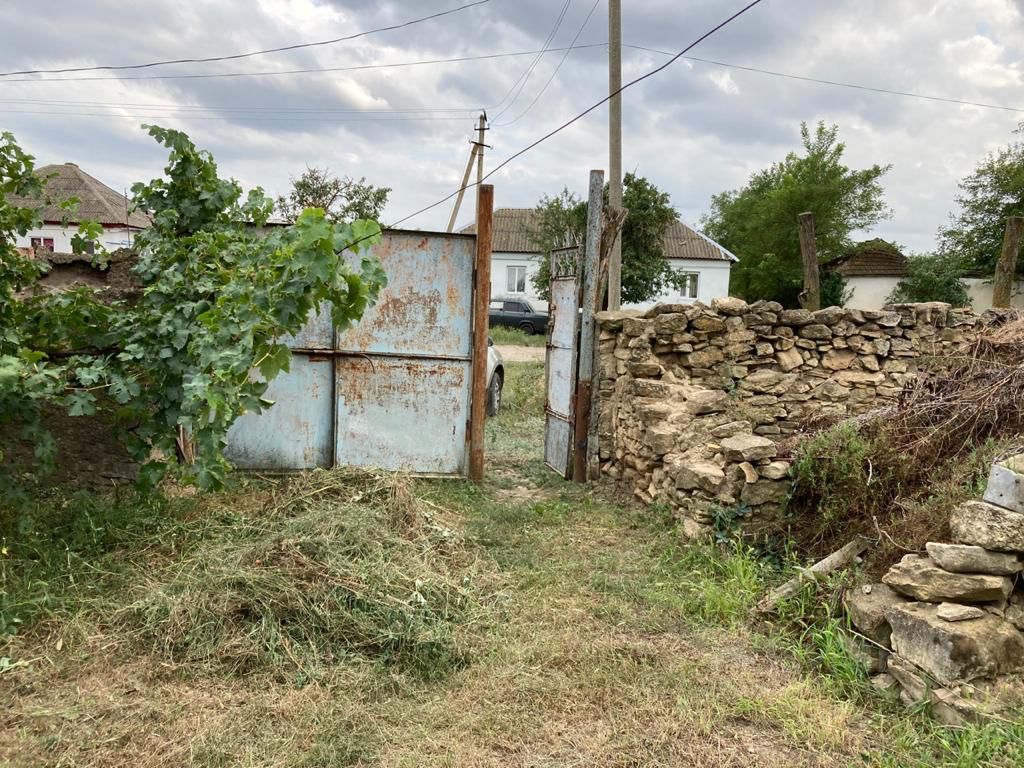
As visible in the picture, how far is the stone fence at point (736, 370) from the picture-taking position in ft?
18.7

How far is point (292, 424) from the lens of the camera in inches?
225

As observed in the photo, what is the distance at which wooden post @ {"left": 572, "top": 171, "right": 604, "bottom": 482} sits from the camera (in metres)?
6.27

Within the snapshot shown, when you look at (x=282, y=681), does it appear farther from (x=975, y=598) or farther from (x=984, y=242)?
(x=984, y=242)

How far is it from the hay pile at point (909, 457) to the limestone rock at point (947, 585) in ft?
1.25

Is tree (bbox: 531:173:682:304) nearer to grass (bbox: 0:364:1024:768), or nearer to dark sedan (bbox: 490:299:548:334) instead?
dark sedan (bbox: 490:299:548:334)

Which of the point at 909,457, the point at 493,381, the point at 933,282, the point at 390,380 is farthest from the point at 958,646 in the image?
the point at 933,282

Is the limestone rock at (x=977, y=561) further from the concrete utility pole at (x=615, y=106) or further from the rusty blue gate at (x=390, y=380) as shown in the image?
the concrete utility pole at (x=615, y=106)

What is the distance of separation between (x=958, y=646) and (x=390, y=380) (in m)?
4.28

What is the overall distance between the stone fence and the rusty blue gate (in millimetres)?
1449

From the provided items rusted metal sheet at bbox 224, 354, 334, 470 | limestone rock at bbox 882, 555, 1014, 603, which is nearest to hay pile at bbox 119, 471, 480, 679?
rusted metal sheet at bbox 224, 354, 334, 470

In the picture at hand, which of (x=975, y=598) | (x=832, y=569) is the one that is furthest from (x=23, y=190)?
(x=975, y=598)

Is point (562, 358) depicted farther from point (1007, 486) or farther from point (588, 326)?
point (1007, 486)

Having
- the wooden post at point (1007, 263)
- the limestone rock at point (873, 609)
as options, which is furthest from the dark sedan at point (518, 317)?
the limestone rock at point (873, 609)

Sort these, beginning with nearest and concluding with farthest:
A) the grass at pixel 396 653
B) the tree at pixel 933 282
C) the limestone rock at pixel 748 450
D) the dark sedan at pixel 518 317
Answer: the grass at pixel 396 653 < the limestone rock at pixel 748 450 < the tree at pixel 933 282 < the dark sedan at pixel 518 317
